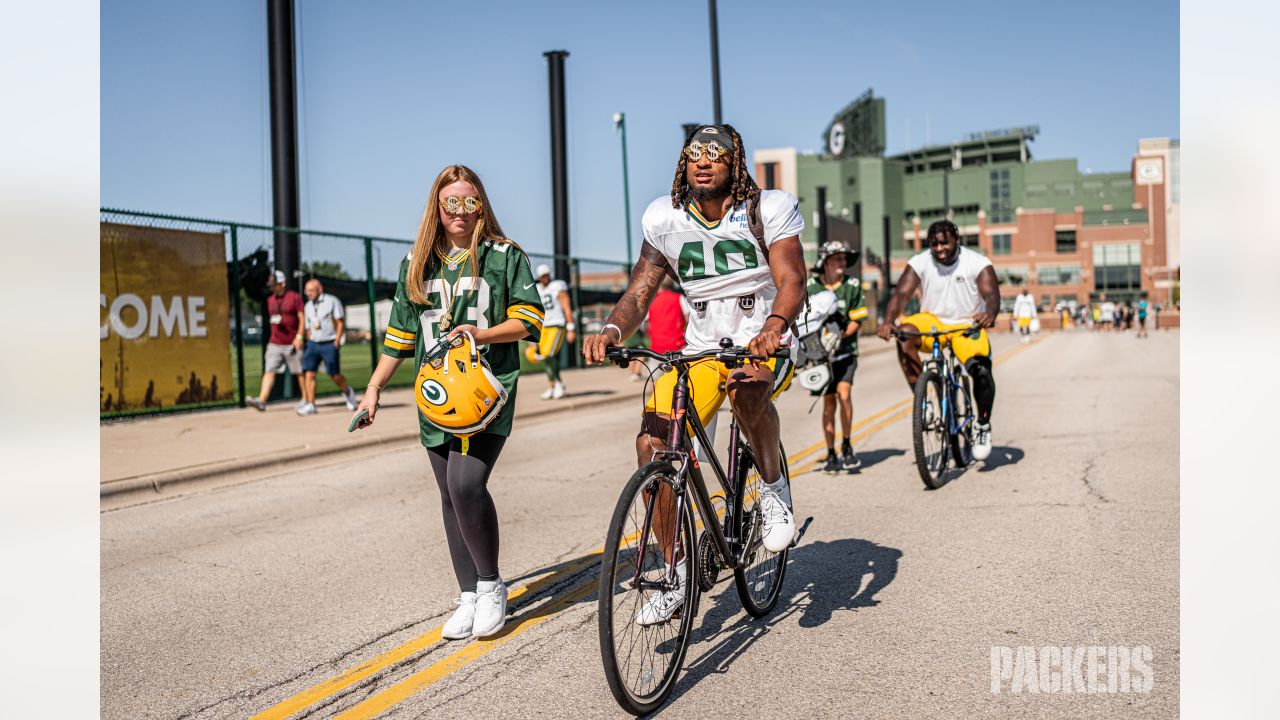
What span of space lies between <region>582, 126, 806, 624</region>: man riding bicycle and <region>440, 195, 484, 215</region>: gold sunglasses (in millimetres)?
715

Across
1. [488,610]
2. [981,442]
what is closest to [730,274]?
[488,610]

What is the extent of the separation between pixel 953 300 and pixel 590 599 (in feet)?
15.3

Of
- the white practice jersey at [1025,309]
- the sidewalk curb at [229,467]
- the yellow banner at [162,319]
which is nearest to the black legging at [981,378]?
the white practice jersey at [1025,309]

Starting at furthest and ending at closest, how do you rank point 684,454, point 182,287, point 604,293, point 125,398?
point 604,293 → point 182,287 → point 125,398 → point 684,454

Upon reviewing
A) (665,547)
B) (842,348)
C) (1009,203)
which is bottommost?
(665,547)

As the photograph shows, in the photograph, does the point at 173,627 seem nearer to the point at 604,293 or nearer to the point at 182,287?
the point at 182,287

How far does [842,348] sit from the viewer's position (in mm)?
8883

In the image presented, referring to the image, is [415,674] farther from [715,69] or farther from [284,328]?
[715,69]

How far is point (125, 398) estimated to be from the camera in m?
13.2

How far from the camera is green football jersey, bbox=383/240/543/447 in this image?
4477 mm

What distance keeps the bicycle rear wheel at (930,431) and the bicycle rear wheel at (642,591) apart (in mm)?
4133

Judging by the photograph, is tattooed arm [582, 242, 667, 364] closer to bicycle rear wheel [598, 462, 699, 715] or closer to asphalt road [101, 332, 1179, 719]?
bicycle rear wheel [598, 462, 699, 715]
